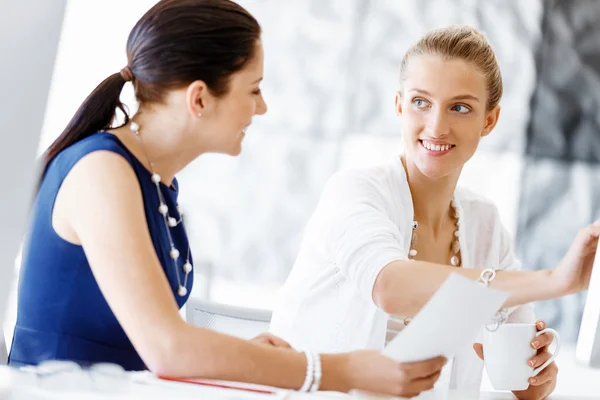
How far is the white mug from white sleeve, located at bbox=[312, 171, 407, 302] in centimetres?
24

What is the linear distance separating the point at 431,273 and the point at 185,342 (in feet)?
1.75

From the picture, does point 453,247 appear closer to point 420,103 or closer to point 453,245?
point 453,245

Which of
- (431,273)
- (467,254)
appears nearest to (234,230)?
(467,254)

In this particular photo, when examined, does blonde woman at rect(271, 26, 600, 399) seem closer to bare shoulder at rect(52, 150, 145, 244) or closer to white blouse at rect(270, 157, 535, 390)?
white blouse at rect(270, 157, 535, 390)

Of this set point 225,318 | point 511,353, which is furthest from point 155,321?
point 225,318

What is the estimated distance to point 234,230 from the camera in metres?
3.22

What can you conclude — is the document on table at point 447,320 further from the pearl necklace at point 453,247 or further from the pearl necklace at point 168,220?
the pearl necklace at point 453,247

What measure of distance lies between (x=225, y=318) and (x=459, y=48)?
746 mm

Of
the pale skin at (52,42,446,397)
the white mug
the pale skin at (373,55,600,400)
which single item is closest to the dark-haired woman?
the pale skin at (52,42,446,397)

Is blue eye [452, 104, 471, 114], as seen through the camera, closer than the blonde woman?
No

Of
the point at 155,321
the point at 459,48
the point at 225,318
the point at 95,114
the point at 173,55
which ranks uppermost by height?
the point at 459,48

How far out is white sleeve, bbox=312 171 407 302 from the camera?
132cm

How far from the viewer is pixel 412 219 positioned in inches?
63.6

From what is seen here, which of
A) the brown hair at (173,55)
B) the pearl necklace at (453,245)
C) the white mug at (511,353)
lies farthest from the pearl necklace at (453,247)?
the brown hair at (173,55)
